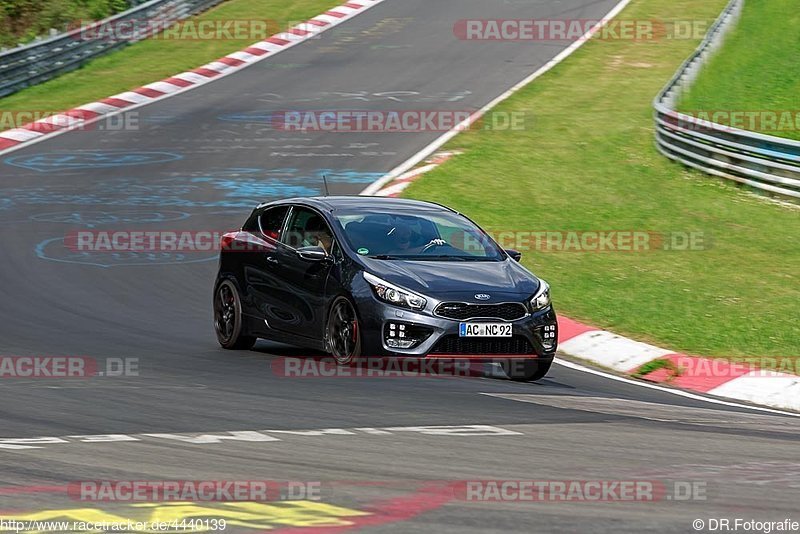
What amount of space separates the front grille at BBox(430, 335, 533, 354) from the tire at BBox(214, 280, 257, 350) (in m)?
2.57

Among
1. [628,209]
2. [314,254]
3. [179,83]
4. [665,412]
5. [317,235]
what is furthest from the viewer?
[179,83]

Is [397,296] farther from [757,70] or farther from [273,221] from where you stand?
[757,70]

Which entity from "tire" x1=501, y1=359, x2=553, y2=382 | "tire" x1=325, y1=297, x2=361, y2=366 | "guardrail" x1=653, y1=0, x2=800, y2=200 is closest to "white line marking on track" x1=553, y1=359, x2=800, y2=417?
"tire" x1=501, y1=359, x2=553, y2=382

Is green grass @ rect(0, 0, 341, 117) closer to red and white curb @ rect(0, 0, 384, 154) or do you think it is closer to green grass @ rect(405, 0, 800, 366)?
red and white curb @ rect(0, 0, 384, 154)

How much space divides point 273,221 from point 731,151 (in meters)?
12.3

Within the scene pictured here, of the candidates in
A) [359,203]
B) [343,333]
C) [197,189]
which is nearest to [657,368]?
[343,333]

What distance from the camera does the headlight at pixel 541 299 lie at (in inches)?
475

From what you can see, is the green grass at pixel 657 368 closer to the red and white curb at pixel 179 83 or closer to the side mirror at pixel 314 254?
the side mirror at pixel 314 254

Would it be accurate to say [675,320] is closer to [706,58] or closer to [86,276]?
[86,276]

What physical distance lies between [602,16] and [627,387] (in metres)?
28.3

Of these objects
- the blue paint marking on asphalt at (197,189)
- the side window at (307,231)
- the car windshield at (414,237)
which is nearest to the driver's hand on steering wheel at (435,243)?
the car windshield at (414,237)

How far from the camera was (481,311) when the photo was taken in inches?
464

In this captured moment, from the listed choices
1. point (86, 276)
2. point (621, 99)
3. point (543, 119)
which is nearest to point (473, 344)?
point (86, 276)

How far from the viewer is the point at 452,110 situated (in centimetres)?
2962
